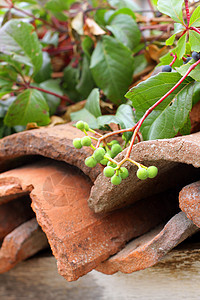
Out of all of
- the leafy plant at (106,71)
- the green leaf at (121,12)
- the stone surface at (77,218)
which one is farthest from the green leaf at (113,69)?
the stone surface at (77,218)

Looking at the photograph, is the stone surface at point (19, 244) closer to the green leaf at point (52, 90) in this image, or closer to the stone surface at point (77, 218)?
the stone surface at point (77, 218)

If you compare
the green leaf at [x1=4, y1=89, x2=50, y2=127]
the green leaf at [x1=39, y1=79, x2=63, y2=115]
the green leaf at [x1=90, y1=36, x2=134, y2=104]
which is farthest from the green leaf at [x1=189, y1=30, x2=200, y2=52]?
the green leaf at [x1=39, y1=79, x2=63, y2=115]

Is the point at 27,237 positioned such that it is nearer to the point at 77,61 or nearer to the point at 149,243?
the point at 149,243

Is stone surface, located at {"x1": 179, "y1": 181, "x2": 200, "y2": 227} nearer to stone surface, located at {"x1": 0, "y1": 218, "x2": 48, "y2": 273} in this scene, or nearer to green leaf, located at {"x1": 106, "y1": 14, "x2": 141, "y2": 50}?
stone surface, located at {"x1": 0, "y1": 218, "x2": 48, "y2": 273}

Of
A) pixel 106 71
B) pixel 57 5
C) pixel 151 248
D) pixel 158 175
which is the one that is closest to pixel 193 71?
pixel 158 175

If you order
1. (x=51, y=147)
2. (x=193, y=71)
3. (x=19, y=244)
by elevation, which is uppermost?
(x=193, y=71)

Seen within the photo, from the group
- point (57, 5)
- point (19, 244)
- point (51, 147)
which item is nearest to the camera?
point (51, 147)

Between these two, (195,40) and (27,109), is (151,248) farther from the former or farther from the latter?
(27,109)
